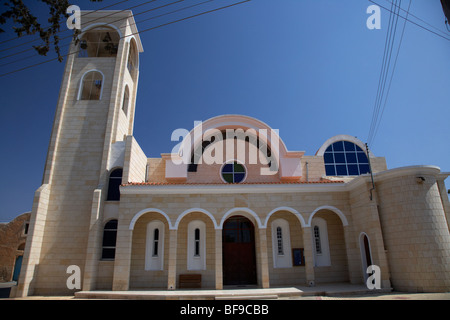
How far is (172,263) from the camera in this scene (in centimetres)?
1194

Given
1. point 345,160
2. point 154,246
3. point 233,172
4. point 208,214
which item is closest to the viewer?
point 208,214

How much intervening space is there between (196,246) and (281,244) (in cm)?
421

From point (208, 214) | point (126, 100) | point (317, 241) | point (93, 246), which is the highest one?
point (126, 100)

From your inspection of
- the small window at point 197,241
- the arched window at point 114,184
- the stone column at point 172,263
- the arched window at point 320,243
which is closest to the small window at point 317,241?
the arched window at point 320,243

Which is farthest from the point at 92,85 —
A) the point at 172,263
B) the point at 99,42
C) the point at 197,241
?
the point at 172,263

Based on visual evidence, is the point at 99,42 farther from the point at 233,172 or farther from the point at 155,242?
the point at 155,242

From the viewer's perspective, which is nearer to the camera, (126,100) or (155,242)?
(155,242)

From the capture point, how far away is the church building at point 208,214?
35.6 ft

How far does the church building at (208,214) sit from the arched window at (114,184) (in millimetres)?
51

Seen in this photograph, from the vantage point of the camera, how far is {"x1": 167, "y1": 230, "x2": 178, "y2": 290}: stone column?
38.5ft

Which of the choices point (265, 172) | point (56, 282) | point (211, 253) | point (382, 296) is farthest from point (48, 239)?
point (382, 296)

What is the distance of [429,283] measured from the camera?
384 inches

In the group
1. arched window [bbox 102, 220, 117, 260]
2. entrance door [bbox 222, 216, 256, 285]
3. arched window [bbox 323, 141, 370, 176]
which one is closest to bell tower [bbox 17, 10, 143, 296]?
arched window [bbox 102, 220, 117, 260]

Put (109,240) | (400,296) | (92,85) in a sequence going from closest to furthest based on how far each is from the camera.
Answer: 1. (400,296)
2. (109,240)
3. (92,85)
